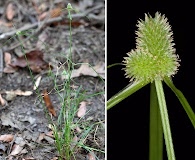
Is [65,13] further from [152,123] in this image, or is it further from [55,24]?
[152,123]

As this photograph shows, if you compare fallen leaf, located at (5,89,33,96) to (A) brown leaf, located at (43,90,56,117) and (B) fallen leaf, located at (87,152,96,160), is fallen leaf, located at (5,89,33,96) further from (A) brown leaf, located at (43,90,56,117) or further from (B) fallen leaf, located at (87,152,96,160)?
(B) fallen leaf, located at (87,152,96,160)

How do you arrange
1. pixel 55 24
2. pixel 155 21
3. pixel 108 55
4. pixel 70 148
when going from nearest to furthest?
1. pixel 155 21
2. pixel 108 55
3. pixel 70 148
4. pixel 55 24

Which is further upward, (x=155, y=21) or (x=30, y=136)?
(x=155, y=21)

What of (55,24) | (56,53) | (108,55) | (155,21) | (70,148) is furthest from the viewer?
(55,24)

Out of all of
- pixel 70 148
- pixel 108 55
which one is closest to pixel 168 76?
pixel 108 55

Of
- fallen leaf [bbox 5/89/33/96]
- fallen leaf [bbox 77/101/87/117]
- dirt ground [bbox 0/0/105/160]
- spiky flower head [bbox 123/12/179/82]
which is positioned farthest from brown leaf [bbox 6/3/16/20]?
spiky flower head [bbox 123/12/179/82]

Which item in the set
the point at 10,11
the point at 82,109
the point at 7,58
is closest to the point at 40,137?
the point at 82,109

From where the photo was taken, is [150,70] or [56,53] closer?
[150,70]
